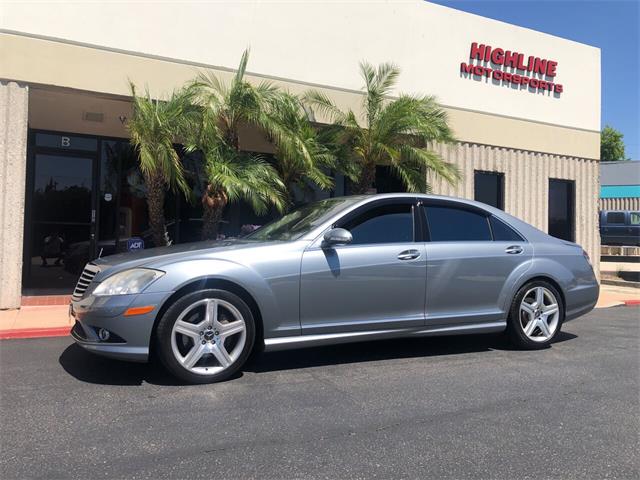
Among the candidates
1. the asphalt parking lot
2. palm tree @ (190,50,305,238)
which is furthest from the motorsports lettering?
the asphalt parking lot

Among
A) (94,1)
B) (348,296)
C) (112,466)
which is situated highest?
(94,1)

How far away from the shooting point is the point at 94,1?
8828 millimetres

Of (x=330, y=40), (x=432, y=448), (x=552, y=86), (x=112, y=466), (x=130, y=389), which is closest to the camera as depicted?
(x=112, y=466)

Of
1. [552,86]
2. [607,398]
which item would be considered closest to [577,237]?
[552,86]

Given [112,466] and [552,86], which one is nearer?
[112,466]

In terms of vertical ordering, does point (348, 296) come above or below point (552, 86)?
below

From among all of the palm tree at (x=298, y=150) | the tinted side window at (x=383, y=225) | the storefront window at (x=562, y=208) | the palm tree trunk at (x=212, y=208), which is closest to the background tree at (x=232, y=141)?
the palm tree trunk at (x=212, y=208)

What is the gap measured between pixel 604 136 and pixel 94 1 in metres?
63.3

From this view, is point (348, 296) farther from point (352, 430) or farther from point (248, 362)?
point (352, 430)

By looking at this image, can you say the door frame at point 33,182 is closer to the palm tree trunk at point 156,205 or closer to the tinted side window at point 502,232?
the palm tree trunk at point 156,205

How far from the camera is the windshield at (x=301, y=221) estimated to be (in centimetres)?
502

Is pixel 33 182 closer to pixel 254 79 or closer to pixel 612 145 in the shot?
pixel 254 79

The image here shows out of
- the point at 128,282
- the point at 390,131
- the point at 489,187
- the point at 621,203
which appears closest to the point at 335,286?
the point at 128,282

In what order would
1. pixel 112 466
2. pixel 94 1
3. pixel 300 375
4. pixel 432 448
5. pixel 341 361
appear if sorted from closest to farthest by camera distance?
pixel 112 466, pixel 432 448, pixel 300 375, pixel 341 361, pixel 94 1
